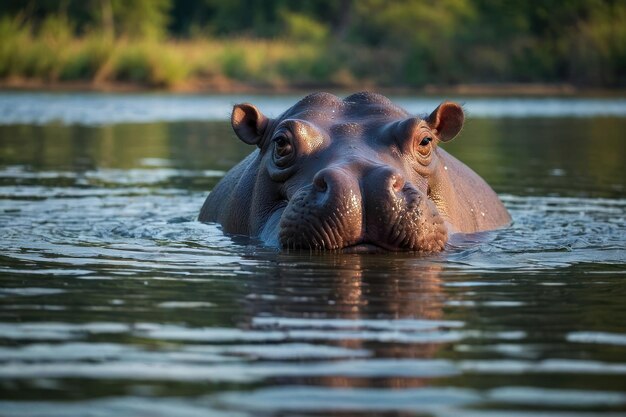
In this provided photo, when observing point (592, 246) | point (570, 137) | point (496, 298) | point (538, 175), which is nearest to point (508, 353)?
point (496, 298)

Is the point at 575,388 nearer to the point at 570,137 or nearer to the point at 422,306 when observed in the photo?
the point at 422,306

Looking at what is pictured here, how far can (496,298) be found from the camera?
5750 mm

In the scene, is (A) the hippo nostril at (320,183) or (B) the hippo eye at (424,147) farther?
(B) the hippo eye at (424,147)

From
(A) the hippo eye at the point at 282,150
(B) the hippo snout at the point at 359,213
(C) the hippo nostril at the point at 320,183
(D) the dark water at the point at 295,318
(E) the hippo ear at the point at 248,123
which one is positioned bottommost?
(D) the dark water at the point at 295,318

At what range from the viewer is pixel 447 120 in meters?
8.11

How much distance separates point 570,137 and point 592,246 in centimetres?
1399

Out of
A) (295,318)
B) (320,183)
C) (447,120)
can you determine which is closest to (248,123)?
(447,120)

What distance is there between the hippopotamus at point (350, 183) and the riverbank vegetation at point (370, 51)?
116 ft

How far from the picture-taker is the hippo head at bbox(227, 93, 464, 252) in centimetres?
669

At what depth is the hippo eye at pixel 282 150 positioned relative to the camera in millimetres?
7469

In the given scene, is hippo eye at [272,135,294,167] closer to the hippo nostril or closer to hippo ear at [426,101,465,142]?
the hippo nostril

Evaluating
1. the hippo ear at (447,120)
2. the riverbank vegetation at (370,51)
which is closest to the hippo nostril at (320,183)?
the hippo ear at (447,120)

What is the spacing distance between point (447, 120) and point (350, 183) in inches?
64.9

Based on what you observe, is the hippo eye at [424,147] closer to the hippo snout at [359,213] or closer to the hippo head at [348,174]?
the hippo head at [348,174]
